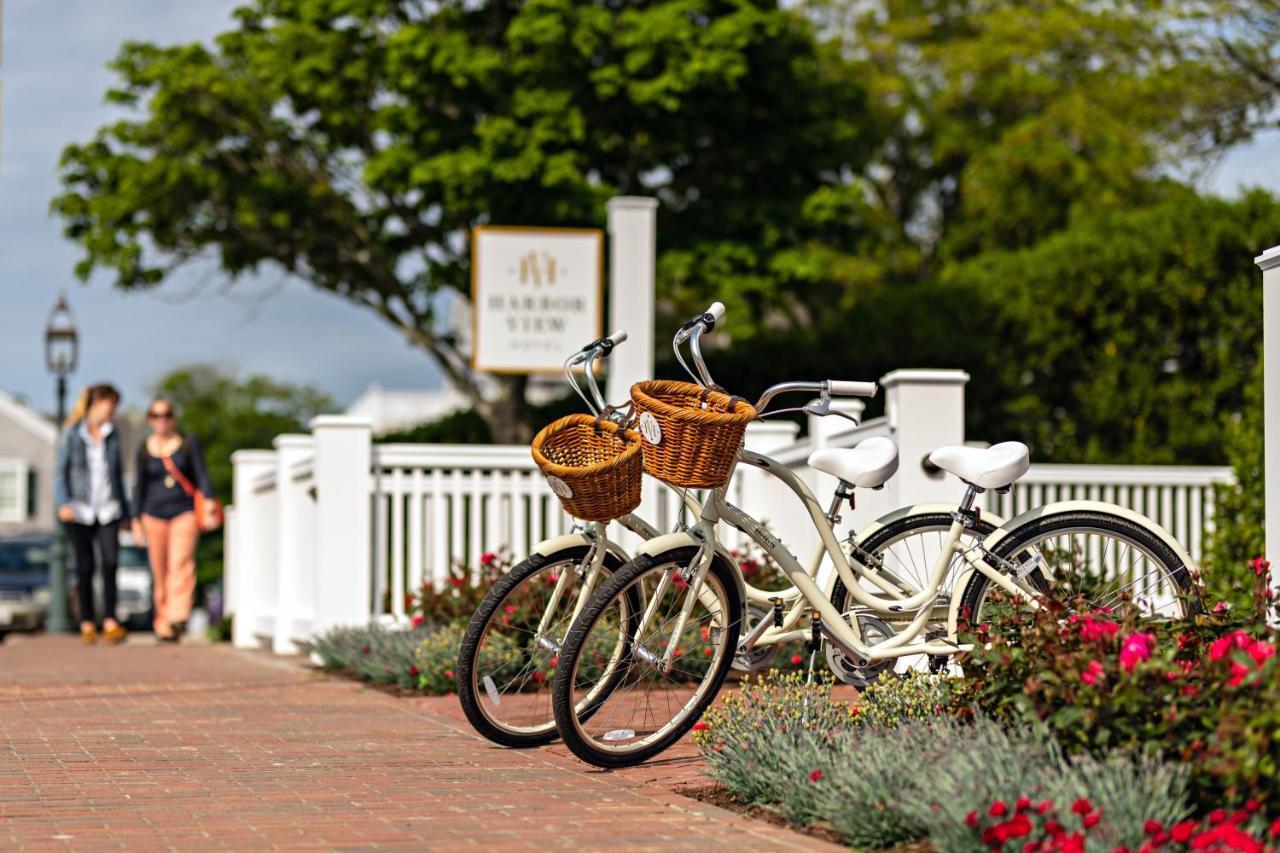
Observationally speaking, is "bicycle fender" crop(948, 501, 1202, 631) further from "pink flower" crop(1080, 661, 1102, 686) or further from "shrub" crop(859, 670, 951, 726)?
"pink flower" crop(1080, 661, 1102, 686)

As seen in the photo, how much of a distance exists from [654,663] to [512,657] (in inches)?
32.6

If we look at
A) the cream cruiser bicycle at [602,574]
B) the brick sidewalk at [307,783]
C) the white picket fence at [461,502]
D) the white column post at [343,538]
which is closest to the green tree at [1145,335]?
the white picket fence at [461,502]

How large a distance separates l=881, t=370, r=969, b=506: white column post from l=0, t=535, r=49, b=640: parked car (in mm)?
23363

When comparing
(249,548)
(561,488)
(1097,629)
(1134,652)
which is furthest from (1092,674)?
(249,548)

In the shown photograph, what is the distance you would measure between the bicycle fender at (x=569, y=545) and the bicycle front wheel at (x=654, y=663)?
Result: 0.18 m

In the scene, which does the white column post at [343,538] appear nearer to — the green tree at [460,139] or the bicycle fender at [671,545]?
the bicycle fender at [671,545]

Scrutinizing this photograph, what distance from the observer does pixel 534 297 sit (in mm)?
13039

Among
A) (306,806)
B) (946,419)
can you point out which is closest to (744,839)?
(306,806)

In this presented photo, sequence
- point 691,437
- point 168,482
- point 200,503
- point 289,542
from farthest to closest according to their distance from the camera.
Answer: point 168,482
point 200,503
point 289,542
point 691,437

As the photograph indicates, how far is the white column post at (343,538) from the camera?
34.0 feet

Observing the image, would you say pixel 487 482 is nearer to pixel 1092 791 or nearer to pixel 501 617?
pixel 501 617

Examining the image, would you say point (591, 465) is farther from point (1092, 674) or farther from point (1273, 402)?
point (1273, 402)

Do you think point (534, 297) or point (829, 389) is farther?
point (534, 297)

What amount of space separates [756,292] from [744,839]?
20.2m
